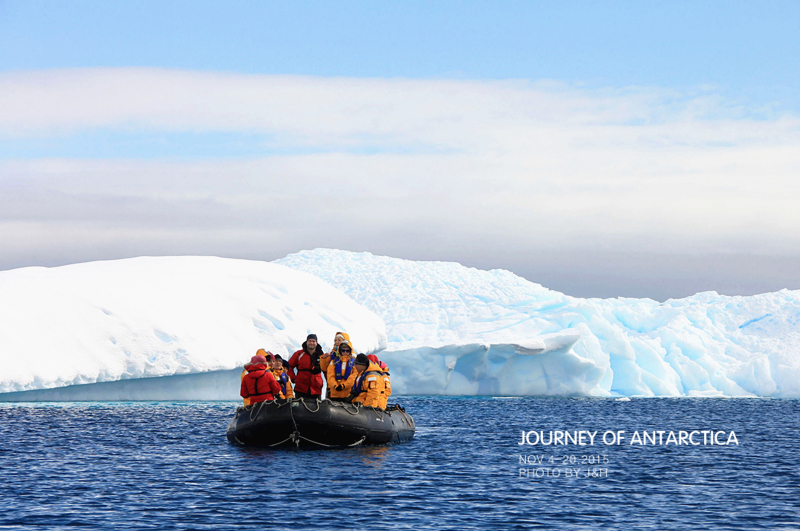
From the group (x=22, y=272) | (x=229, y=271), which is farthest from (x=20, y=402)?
(x=229, y=271)

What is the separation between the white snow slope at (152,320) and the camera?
30.9 m

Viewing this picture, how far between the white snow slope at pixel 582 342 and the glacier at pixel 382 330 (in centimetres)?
8

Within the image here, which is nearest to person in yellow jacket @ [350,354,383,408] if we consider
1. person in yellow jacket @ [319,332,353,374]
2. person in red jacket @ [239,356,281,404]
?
person in yellow jacket @ [319,332,353,374]

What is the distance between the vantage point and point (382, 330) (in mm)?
43031

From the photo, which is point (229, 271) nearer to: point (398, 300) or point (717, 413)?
point (398, 300)

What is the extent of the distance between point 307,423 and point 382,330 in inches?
966

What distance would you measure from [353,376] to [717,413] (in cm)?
2484

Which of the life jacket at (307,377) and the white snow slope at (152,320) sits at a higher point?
the white snow slope at (152,320)

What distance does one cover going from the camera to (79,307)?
3353cm

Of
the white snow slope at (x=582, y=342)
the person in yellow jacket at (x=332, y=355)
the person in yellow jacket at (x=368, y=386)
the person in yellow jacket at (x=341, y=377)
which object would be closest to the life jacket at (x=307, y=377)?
the person in yellow jacket at (x=332, y=355)

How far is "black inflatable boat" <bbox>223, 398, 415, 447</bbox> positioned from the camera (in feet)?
60.6

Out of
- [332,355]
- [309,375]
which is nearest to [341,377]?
[332,355]

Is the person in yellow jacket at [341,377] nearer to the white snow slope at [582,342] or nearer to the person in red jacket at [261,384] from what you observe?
the person in red jacket at [261,384]

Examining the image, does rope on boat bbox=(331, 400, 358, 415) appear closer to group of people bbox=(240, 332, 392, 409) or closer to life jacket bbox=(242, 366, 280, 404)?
group of people bbox=(240, 332, 392, 409)
